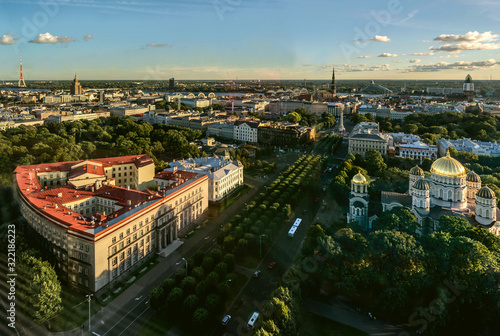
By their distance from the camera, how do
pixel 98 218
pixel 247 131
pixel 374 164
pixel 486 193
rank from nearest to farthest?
pixel 98 218, pixel 486 193, pixel 374 164, pixel 247 131

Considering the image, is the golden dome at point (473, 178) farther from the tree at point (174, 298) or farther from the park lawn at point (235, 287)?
the tree at point (174, 298)

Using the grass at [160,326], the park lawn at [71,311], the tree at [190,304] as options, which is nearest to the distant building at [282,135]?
the grass at [160,326]

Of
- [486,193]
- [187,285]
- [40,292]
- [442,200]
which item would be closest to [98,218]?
[40,292]

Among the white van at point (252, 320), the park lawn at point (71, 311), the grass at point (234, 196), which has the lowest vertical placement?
the park lawn at point (71, 311)

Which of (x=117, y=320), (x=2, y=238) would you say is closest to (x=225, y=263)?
(x=117, y=320)

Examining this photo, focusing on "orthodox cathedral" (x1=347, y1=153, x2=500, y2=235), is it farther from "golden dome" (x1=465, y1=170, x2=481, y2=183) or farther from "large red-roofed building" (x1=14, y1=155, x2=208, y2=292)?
"large red-roofed building" (x1=14, y1=155, x2=208, y2=292)

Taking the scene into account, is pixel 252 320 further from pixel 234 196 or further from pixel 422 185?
pixel 234 196

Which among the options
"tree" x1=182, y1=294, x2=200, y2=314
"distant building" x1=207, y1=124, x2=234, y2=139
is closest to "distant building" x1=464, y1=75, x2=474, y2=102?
"distant building" x1=207, y1=124, x2=234, y2=139
